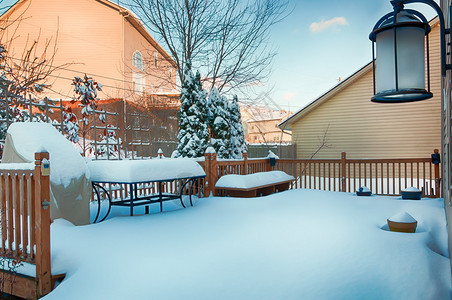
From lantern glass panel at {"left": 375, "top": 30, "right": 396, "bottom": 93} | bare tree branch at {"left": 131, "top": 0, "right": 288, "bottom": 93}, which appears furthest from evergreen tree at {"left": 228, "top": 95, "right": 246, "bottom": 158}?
lantern glass panel at {"left": 375, "top": 30, "right": 396, "bottom": 93}

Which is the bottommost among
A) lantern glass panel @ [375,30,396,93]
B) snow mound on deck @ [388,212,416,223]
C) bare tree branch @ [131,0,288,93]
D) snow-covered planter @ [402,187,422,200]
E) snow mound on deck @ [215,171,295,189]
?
snow-covered planter @ [402,187,422,200]

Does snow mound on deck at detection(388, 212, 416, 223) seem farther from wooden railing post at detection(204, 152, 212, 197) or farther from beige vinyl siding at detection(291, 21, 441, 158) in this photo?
beige vinyl siding at detection(291, 21, 441, 158)

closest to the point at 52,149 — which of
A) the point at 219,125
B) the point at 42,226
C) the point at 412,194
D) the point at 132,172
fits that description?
the point at 132,172

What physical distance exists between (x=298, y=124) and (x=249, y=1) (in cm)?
541

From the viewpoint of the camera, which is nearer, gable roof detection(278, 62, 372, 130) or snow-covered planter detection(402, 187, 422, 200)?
snow-covered planter detection(402, 187, 422, 200)

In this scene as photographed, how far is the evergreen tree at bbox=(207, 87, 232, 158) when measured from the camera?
30.8 feet

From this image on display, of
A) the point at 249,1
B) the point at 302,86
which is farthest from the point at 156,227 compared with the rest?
the point at 302,86

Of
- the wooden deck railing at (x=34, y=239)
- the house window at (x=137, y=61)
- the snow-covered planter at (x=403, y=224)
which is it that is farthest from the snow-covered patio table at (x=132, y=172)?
the house window at (x=137, y=61)

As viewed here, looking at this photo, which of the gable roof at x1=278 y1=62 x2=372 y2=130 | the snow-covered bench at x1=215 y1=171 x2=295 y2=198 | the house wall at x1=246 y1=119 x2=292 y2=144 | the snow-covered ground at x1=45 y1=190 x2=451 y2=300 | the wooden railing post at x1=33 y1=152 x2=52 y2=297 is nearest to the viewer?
the snow-covered ground at x1=45 y1=190 x2=451 y2=300

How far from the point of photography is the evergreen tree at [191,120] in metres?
8.69

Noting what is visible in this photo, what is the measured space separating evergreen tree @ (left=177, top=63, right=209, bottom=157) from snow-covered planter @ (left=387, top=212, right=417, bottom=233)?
5.91m

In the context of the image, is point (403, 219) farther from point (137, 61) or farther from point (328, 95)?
point (137, 61)

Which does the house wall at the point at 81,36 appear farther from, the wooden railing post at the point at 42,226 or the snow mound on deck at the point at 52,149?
the wooden railing post at the point at 42,226

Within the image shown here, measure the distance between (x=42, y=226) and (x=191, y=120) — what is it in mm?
6313
